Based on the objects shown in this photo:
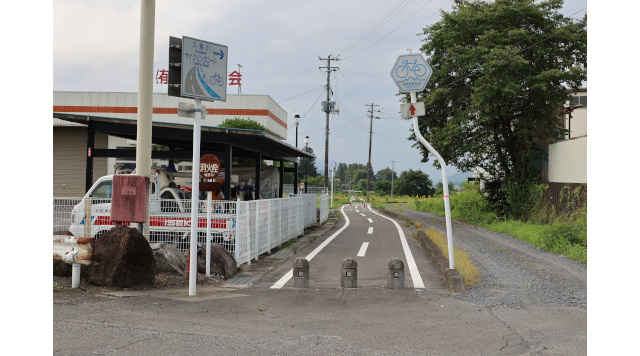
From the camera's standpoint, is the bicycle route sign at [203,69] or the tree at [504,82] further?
the tree at [504,82]

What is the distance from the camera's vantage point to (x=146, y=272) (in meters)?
7.79

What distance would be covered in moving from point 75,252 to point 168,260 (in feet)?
5.48

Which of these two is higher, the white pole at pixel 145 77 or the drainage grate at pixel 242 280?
the white pole at pixel 145 77

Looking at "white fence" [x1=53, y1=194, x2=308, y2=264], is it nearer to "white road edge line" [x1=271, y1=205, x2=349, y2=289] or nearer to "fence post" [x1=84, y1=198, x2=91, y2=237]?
"fence post" [x1=84, y1=198, x2=91, y2=237]

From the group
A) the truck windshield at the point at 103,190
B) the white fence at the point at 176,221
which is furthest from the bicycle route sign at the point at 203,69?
→ the truck windshield at the point at 103,190

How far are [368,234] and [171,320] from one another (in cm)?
1356

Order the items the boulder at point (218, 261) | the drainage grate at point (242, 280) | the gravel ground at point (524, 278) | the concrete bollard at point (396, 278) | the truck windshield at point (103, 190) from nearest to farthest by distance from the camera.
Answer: the gravel ground at point (524, 278) → the concrete bollard at point (396, 278) → the drainage grate at point (242, 280) → the boulder at point (218, 261) → the truck windshield at point (103, 190)

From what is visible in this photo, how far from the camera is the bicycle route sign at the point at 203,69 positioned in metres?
7.56

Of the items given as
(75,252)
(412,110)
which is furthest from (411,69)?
(75,252)

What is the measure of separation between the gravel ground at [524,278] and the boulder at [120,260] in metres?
5.13

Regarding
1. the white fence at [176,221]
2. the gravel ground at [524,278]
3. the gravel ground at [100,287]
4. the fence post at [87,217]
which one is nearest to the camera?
Result: the gravel ground at [100,287]

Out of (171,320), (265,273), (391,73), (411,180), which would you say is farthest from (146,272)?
(411,180)

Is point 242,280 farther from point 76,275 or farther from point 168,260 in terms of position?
point 76,275

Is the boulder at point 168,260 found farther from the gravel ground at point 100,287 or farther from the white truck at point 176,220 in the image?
the white truck at point 176,220
